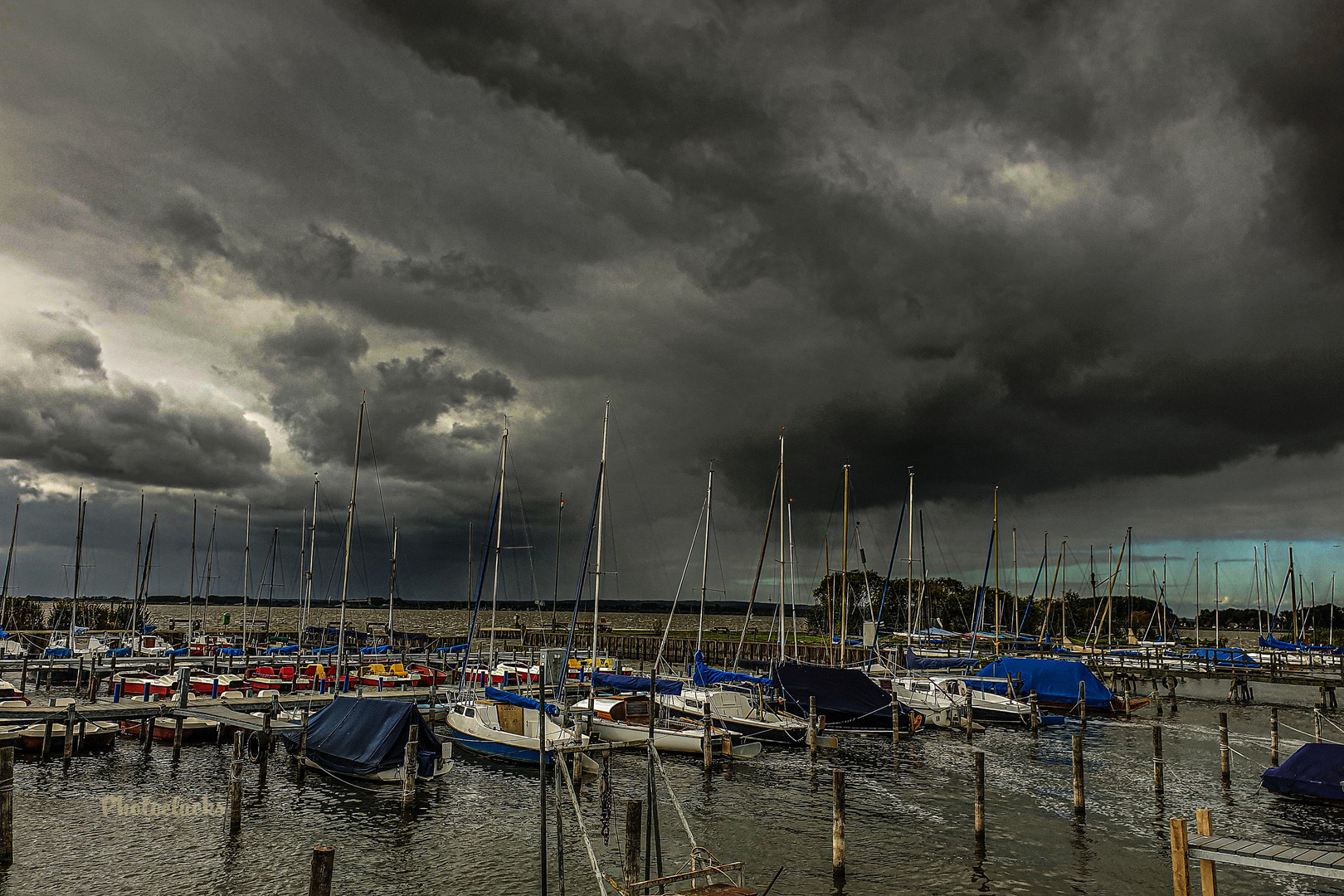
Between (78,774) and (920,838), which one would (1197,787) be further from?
(78,774)

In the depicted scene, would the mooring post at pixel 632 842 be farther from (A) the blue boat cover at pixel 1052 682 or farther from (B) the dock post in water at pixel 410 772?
(A) the blue boat cover at pixel 1052 682

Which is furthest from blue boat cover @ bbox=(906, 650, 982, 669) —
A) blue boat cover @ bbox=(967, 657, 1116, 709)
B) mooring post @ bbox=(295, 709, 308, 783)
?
mooring post @ bbox=(295, 709, 308, 783)

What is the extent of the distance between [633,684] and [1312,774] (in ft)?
107

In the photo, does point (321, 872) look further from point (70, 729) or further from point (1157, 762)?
point (1157, 762)

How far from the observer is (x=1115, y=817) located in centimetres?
2858

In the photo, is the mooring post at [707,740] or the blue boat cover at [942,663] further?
the blue boat cover at [942,663]

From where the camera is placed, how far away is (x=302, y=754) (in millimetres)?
32250

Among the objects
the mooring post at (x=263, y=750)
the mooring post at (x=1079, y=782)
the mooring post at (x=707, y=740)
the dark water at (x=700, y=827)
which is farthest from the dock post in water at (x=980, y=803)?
the mooring post at (x=263, y=750)

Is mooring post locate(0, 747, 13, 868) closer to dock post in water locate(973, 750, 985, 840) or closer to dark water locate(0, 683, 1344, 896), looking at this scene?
dark water locate(0, 683, 1344, 896)

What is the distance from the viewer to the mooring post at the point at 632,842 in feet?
57.9

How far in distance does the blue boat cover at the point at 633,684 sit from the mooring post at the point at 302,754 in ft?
58.5

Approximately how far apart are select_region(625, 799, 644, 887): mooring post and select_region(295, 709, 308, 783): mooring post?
19.5 meters

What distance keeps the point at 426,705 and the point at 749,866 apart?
29056 millimetres

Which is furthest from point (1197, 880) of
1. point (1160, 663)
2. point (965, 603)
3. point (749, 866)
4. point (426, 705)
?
point (965, 603)
